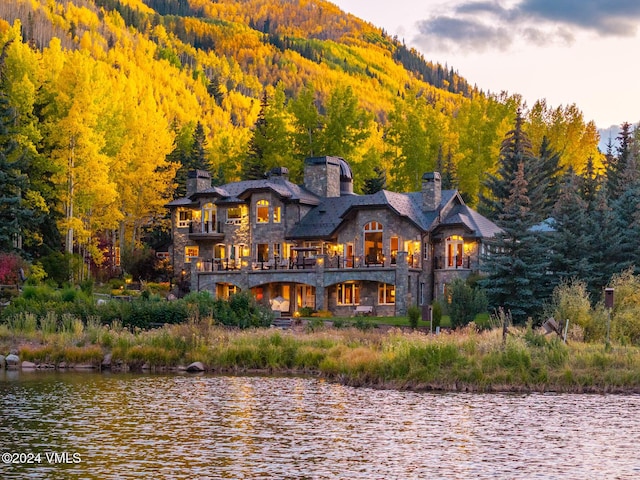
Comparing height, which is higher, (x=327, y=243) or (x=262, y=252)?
(x=327, y=243)

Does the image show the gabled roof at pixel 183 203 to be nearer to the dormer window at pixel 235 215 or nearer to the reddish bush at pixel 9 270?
the dormer window at pixel 235 215

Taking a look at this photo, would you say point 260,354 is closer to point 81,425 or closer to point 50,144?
point 81,425

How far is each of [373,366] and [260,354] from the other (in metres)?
5.27

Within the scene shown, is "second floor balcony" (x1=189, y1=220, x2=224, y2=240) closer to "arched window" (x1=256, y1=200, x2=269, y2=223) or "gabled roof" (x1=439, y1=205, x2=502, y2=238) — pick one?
"arched window" (x1=256, y1=200, x2=269, y2=223)

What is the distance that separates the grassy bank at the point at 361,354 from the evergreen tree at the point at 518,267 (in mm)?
7771

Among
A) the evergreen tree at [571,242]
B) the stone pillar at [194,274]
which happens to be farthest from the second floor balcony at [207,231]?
the evergreen tree at [571,242]

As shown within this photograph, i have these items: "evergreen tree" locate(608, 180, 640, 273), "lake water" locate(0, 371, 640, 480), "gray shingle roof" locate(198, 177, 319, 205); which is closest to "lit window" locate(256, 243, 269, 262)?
"gray shingle roof" locate(198, 177, 319, 205)

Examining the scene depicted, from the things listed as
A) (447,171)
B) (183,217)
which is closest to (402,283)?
(183,217)

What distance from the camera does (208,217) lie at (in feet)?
184

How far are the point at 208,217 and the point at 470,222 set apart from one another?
16554 mm

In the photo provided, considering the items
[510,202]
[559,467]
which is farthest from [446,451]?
[510,202]

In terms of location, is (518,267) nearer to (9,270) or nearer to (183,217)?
(9,270)

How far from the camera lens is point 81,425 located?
1933 centimetres

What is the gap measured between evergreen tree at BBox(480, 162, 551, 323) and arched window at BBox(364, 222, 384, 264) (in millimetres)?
10782
